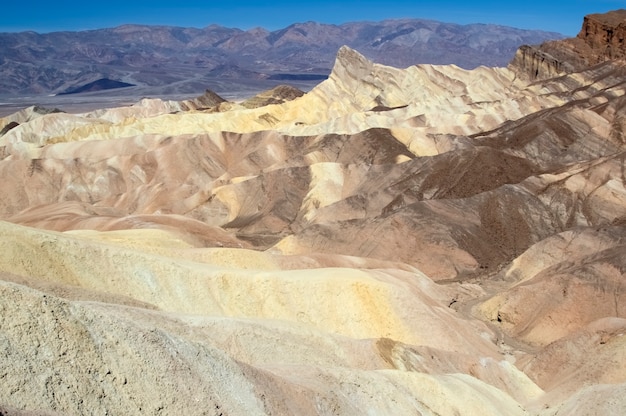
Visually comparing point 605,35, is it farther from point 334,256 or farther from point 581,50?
point 334,256

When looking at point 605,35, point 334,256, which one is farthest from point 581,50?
point 334,256

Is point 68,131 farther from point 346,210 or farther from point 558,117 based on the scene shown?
point 558,117

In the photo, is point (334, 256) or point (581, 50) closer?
point (334, 256)

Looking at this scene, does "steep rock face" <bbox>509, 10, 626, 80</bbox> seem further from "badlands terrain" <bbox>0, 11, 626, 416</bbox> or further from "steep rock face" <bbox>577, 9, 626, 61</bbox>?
"badlands terrain" <bbox>0, 11, 626, 416</bbox>

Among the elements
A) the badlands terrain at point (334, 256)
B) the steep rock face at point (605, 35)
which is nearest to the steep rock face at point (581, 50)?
the steep rock face at point (605, 35)

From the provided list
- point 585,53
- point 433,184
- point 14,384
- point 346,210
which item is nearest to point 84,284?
point 14,384

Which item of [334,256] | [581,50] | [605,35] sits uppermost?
[605,35]

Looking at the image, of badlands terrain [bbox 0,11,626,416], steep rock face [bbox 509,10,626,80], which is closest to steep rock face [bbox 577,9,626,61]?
steep rock face [bbox 509,10,626,80]

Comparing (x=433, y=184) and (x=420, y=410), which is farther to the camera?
(x=433, y=184)
